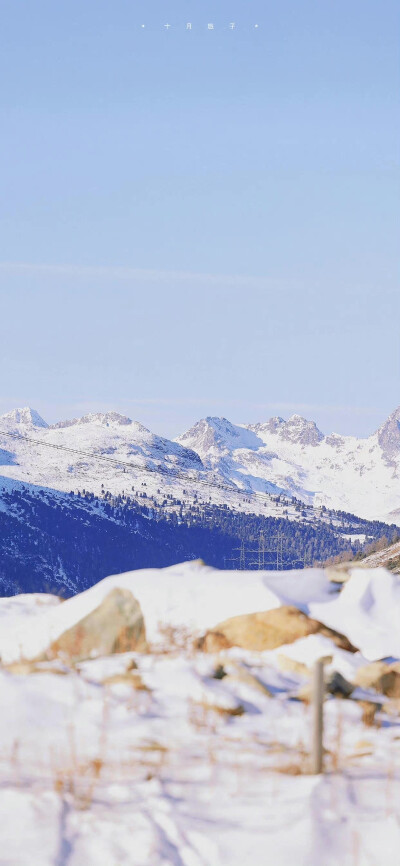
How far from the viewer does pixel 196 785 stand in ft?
39.5

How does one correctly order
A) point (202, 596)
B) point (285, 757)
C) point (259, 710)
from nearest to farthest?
1. point (285, 757)
2. point (259, 710)
3. point (202, 596)

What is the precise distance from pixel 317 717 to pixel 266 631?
6.19 meters

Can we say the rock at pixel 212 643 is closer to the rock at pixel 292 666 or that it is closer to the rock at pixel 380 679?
the rock at pixel 292 666

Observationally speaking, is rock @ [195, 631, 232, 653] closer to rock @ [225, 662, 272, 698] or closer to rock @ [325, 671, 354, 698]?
rock @ [225, 662, 272, 698]

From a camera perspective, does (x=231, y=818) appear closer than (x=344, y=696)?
Yes

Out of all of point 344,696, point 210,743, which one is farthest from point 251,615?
point 210,743

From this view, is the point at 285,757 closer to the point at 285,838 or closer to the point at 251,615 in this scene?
the point at 285,838

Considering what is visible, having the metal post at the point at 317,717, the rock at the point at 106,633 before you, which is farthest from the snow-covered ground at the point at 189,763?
the rock at the point at 106,633

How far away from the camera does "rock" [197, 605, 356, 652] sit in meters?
18.0

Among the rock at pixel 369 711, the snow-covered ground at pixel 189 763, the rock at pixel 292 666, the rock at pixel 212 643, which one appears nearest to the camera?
the snow-covered ground at pixel 189 763

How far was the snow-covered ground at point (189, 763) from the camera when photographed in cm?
1094

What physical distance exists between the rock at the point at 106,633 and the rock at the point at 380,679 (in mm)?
3837

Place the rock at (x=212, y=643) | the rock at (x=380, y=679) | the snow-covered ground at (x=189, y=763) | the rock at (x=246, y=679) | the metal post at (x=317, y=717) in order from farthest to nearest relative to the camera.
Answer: the rock at (x=212, y=643) → the rock at (x=380, y=679) → the rock at (x=246, y=679) → the metal post at (x=317, y=717) → the snow-covered ground at (x=189, y=763)

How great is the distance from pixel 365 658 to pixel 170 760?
6940mm
